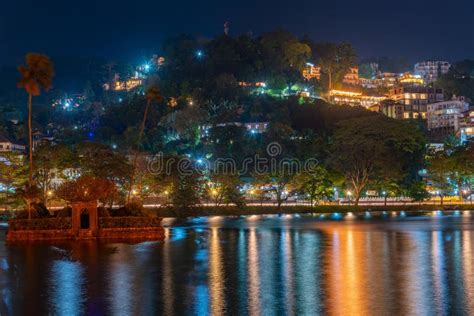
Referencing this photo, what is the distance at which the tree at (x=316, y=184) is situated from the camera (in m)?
90.1

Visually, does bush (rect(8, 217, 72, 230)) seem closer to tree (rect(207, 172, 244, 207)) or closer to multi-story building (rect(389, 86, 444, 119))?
tree (rect(207, 172, 244, 207))

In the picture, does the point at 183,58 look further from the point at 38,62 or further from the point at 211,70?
the point at 38,62

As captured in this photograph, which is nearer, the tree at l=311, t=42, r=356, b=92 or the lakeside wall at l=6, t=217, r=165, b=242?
the lakeside wall at l=6, t=217, r=165, b=242

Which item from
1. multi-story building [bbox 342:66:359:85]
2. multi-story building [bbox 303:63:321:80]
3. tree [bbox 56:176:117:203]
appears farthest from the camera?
multi-story building [bbox 342:66:359:85]

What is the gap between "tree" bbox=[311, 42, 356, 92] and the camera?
511 feet

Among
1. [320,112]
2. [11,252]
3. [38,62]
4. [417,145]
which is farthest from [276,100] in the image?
[11,252]

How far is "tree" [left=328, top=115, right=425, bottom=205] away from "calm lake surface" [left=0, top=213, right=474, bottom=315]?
46.0m

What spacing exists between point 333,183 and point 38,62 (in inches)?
2075

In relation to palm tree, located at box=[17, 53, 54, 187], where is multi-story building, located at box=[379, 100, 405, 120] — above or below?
above

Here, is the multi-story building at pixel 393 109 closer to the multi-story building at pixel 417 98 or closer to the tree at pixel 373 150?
the multi-story building at pixel 417 98

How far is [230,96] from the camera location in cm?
13475

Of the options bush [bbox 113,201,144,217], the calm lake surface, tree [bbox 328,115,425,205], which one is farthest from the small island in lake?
tree [bbox 328,115,425,205]

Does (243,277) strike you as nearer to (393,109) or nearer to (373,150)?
(373,150)

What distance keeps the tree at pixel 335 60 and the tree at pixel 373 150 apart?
56891mm
